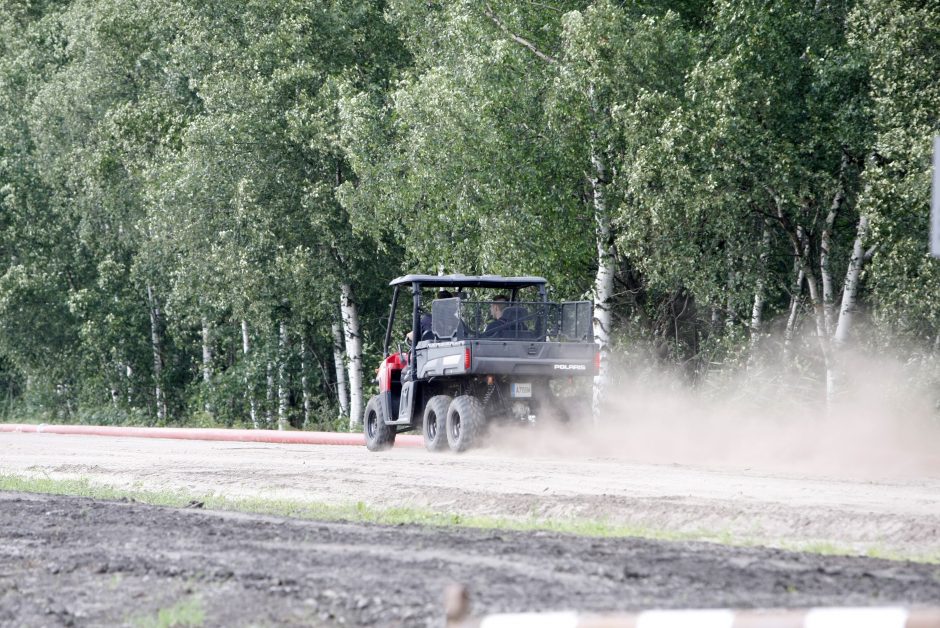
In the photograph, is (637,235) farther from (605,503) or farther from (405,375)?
(605,503)

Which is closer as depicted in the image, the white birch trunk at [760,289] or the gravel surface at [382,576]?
the gravel surface at [382,576]

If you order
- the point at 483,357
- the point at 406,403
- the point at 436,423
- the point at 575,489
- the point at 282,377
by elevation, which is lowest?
the point at 575,489

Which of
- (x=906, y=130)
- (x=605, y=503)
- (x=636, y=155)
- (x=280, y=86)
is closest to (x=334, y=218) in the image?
(x=280, y=86)

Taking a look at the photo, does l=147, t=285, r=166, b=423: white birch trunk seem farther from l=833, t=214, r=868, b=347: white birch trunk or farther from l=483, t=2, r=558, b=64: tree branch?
l=833, t=214, r=868, b=347: white birch trunk

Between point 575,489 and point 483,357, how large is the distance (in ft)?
16.8

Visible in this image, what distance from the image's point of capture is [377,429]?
19.1 metres

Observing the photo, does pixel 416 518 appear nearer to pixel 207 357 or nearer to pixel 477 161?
pixel 477 161

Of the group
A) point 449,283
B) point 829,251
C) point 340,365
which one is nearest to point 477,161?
point 449,283

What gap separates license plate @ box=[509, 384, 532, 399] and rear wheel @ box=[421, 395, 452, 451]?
0.98 metres

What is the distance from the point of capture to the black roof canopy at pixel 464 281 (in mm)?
17734

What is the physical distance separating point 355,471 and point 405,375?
4054 mm

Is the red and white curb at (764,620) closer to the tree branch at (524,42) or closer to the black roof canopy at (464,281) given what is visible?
the black roof canopy at (464,281)

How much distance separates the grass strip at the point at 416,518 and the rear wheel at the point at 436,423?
471cm

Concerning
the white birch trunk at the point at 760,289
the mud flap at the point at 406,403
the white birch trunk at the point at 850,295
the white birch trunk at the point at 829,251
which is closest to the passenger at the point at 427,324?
the mud flap at the point at 406,403
